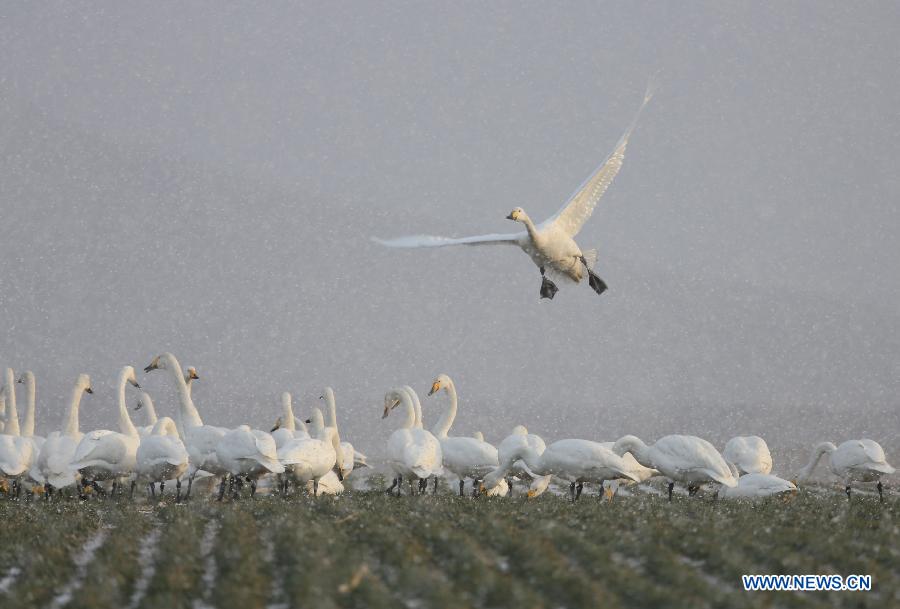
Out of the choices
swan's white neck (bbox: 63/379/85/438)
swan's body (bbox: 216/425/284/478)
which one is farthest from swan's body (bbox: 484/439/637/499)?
swan's white neck (bbox: 63/379/85/438)

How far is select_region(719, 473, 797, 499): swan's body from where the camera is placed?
17.9 m

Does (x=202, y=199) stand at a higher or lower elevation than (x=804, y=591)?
higher

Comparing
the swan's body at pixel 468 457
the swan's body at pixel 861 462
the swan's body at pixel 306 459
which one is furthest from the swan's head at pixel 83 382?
the swan's body at pixel 861 462

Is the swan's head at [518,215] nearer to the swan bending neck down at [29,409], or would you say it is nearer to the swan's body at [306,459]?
the swan's body at [306,459]

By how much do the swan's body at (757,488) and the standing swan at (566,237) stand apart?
5222 millimetres

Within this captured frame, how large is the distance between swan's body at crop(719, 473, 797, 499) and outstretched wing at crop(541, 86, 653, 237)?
263 inches

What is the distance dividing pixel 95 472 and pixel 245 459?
3.24 meters


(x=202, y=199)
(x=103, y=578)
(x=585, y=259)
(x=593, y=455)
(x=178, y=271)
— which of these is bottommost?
(x=103, y=578)

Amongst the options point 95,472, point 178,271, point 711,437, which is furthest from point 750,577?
→ point 178,271

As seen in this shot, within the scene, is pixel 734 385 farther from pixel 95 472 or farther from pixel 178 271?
pixel 95 472

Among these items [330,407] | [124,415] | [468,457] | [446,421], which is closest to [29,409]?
[124,415]

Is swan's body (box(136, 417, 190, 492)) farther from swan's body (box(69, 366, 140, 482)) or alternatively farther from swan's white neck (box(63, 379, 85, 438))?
swan's white neck (box(63, 379, 85, 438))

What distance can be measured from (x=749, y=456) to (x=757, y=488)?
312 centimetres

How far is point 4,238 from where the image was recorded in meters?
132
